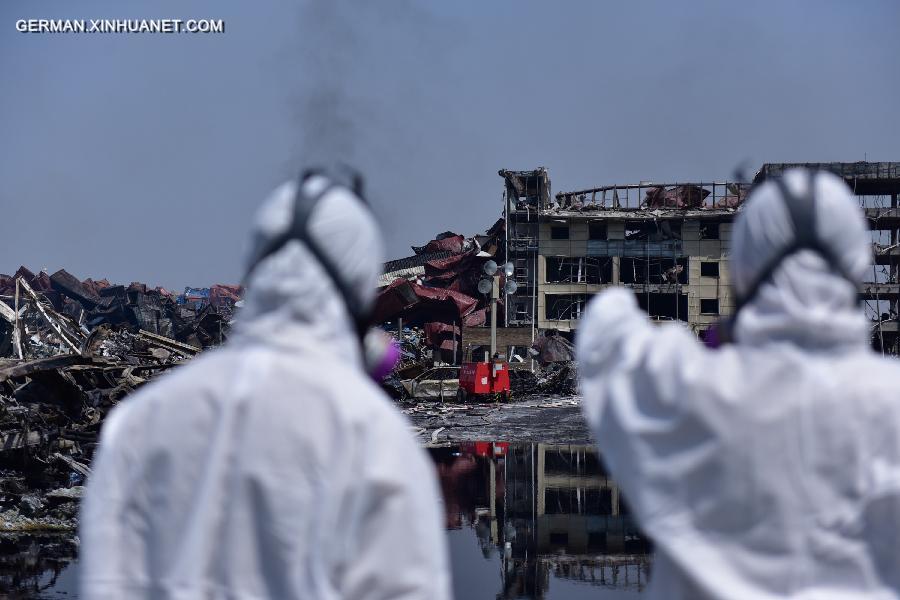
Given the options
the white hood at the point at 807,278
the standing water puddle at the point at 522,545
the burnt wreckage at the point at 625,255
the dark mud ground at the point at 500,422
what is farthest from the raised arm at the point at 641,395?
the burnt wreckage at the point at 625,255

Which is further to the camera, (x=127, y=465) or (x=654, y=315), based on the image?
(x=654, y=315)

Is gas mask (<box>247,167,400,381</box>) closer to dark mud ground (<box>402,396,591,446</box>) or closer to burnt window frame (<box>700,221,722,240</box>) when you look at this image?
dark mud ground (<box>402,396,591,446</box>)

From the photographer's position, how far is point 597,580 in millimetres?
7711

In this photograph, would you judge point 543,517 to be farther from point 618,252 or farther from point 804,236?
point 618,252

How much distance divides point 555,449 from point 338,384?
47.2 feet

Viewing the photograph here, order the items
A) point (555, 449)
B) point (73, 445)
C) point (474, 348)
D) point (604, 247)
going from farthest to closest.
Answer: point (604, 247) → point (474, 348) → point (555, 449) → point (73, 445)

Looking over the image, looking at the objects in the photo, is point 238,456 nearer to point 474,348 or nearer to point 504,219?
point 474,348

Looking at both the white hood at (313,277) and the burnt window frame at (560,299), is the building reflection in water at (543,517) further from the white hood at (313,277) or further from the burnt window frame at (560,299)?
the burnt window frame at (560,299)

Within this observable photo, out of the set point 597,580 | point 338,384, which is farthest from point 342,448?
point 597,580

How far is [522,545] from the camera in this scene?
880cm

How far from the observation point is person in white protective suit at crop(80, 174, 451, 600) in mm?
2088

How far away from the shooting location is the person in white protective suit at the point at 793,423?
2453 mm

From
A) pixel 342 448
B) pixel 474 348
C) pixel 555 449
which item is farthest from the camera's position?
pixel 474 348

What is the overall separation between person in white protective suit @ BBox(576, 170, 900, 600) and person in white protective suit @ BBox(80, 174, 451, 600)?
722 millimetres
